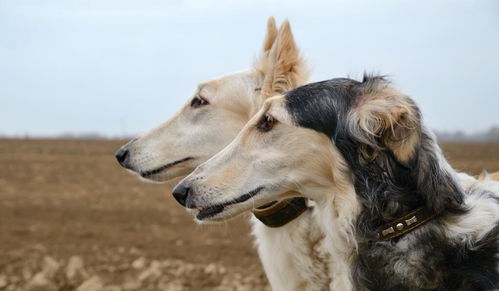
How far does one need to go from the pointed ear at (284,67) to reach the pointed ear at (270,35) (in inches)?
10.3

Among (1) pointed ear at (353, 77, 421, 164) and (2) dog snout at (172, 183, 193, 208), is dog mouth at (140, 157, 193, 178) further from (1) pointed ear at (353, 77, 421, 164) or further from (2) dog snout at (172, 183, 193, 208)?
(1) pointed ear at (353, 77, 421, 164)

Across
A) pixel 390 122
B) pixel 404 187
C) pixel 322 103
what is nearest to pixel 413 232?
pixel 404 187

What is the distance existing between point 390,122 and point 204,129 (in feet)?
6.98

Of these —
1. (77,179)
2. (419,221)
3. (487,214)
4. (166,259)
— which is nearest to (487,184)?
(487,214)

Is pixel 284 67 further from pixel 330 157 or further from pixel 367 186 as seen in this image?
pixel 367 186

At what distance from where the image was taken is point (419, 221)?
124 inches

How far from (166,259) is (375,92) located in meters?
7.68

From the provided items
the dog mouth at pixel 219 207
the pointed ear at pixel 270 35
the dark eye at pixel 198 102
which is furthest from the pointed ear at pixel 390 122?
the dark eye at pixel 198 102

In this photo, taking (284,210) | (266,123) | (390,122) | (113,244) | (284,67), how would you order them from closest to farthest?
(390,122) < (266,123) < (284,210) < (284,67) < (113,244)

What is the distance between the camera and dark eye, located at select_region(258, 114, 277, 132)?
3.58m

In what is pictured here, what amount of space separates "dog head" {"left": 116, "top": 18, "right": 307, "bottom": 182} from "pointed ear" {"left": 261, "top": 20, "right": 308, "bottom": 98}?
9 centimetres

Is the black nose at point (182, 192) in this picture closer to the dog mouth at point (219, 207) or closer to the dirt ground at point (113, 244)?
the dog mouth at point (219, 207)

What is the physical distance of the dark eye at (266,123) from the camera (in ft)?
11.8

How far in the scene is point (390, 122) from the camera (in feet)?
10.3
